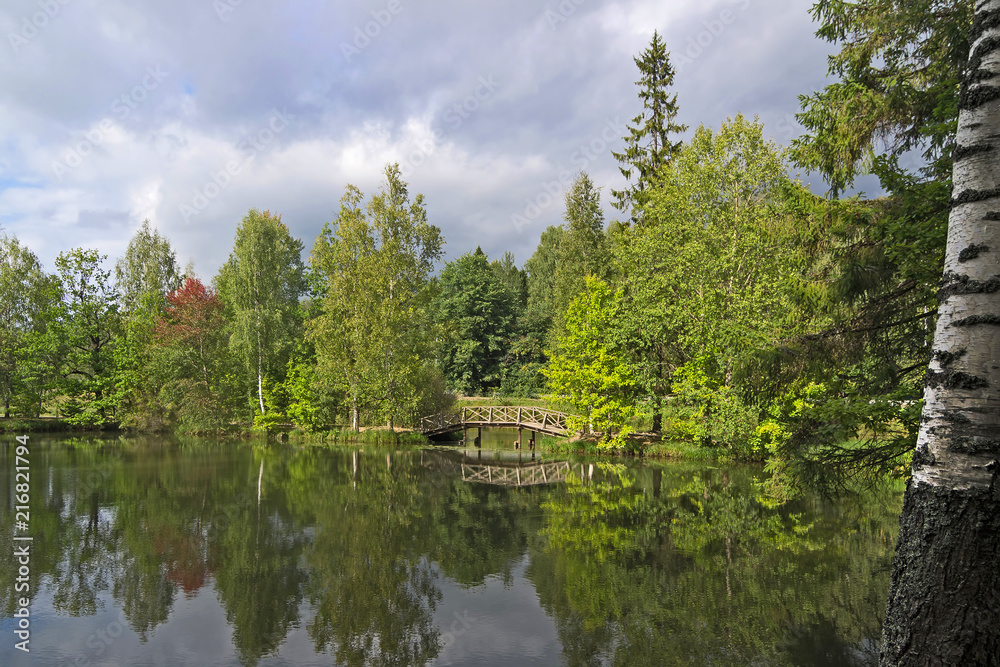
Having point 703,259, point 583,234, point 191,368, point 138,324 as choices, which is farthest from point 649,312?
point 138,324

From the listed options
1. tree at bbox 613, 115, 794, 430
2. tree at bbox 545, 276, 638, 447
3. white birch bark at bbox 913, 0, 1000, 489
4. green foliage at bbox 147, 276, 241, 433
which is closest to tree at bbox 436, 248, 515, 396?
green foliage at bbox 147, 276, 241, 433

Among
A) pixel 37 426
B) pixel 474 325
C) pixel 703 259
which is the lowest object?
pixel 37 426

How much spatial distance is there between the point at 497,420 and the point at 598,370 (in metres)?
6.46

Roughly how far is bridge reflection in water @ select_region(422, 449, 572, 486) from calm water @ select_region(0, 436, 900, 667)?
5.88 ft

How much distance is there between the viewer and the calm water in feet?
21.1

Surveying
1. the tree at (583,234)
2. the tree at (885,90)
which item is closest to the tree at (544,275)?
the tree at (583,234)

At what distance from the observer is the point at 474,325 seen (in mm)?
44656

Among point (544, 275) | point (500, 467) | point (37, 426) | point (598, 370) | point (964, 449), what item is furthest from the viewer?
point (544, 275)

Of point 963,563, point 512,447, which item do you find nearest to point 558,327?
point 512,447

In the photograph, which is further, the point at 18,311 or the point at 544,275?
the point at 544,275

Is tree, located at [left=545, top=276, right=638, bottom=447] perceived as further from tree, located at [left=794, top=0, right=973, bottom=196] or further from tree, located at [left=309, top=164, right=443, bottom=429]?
tree, located at [left=794, top=0, right=973, bottom=196]

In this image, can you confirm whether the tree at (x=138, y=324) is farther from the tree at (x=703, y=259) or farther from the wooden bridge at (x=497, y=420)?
the tree at (x=703, y=259)

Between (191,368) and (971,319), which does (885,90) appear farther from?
(191,368)

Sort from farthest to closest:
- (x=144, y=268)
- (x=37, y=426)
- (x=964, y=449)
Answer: (x=144, y=268), (x=37, y=426), (x=964, y=449)
